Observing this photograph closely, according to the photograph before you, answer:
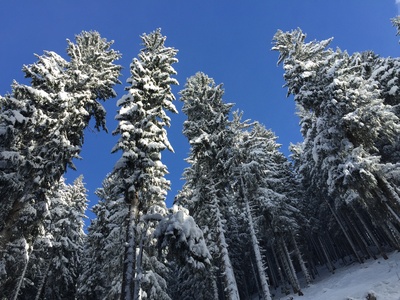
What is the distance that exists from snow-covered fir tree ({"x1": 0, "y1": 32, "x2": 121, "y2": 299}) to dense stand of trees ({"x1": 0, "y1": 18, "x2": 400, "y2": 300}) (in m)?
0.07

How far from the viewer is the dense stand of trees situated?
14.0m

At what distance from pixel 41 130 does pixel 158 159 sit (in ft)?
23.0

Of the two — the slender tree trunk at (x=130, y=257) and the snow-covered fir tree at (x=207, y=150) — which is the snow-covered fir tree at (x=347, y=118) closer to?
the snow-covered fir tree at (x=207, y=150)

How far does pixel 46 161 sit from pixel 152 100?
676 cm

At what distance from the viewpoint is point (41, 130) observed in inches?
632

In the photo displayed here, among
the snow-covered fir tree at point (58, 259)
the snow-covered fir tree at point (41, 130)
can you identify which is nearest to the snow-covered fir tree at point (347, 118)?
the snow-covered fir tree at point (41, 130)

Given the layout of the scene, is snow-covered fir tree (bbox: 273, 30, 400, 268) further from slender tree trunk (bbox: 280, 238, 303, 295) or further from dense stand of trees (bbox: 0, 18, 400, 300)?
slender tree trunk (bbox: 280, 238, 303, 295)

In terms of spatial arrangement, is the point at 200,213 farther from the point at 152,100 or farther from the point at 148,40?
the point at 148,40

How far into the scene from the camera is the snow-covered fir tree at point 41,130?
14.3 m

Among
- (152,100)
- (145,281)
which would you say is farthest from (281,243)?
(152,100)

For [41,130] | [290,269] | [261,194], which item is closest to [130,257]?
[41,130]

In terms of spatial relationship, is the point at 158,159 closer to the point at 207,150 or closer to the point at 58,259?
the point at 207,150

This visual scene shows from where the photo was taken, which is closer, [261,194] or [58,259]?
[261,194]

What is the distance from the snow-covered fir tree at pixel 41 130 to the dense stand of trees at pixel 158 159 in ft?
0.23
